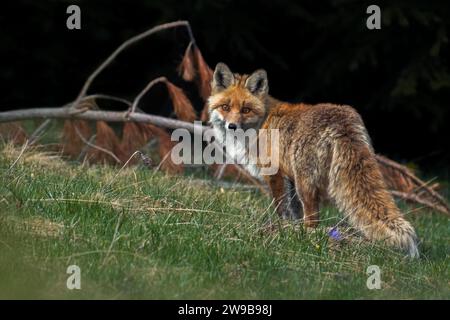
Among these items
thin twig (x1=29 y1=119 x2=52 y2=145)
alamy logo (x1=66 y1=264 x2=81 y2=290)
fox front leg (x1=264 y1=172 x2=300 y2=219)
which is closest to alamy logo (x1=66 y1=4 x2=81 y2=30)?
thin twig (x1=29 y1=119 x2=52 y2=145)

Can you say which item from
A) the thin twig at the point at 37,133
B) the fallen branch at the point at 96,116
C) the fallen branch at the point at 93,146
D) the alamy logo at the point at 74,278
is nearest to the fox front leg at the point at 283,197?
the fallen branch at the point at 96,116

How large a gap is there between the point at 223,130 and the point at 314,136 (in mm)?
1554

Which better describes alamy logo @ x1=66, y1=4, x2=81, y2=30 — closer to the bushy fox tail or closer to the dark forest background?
the dark forest background

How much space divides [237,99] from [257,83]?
0.31 m

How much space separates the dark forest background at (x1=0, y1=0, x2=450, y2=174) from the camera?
13.0 m

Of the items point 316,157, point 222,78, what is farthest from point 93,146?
point 316,157

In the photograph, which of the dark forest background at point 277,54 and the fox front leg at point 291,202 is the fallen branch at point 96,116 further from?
the dark forest background at point 277,54

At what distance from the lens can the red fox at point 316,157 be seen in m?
6.43

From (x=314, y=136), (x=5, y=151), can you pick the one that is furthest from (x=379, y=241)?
(x=5, y=151)

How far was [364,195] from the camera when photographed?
6.50 m

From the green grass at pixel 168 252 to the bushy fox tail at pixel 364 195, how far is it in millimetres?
165

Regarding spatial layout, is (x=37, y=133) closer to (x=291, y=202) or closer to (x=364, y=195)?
(x=291, y=202)

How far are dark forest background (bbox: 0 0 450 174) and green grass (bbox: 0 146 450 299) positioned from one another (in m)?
6.43
